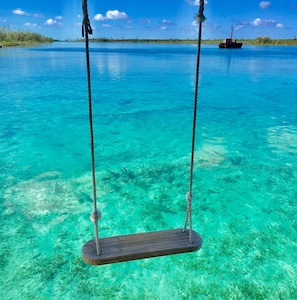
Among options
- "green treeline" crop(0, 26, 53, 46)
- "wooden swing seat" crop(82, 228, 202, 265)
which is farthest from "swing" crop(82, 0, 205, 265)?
"green treeline" crop(0, 26, 53, 46)

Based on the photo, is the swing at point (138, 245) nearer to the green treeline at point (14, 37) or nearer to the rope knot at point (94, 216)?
the rope knot at point (94, 216)

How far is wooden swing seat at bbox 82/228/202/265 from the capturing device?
8.70ft

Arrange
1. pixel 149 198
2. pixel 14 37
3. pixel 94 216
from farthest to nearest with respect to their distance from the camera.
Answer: pixel 14 37 < pixel 149 198 < pixel 94 216

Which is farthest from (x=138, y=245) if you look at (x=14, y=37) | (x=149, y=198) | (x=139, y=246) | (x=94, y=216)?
(x=14, y=37)

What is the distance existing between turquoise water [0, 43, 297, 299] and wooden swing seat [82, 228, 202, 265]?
1235 millimetres

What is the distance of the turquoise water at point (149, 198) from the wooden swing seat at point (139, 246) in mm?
1235

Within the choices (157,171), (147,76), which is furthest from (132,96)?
(157,171)

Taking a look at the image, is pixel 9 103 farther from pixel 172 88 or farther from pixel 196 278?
pixel 196 278

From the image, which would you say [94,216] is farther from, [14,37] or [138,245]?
[14,37]

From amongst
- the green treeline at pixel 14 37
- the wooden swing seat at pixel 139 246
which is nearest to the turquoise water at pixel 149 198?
the wooden swing seat at pixel 139 246

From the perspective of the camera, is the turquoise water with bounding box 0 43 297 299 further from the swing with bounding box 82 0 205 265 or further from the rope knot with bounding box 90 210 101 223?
the rope knot with bounding box 90 210 101 223

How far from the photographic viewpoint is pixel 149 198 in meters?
5.87

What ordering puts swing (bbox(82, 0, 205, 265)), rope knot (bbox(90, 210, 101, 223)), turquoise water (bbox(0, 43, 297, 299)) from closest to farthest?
swing (bbox(82, 0, 205, 265)) → rope knot (bbox(90, 210, 101, 223)) → turquoise water (bbox(0, 43, 297, 299))

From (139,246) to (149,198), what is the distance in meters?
3.08
